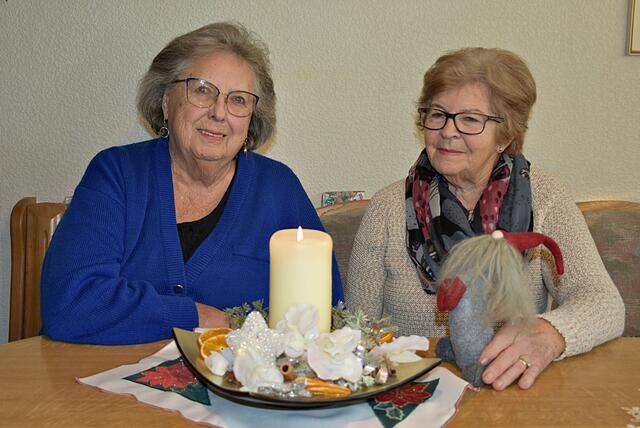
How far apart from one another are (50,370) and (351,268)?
0.96m

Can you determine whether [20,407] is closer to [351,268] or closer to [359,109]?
[351,268]

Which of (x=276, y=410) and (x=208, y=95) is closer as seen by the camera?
(x=276, y=410)

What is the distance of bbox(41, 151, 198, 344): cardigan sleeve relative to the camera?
1413 mm

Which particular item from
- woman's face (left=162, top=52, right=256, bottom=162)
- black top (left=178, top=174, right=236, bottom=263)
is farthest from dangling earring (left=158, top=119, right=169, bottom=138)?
black top (left=178, top=174, right=236, bottom=263)

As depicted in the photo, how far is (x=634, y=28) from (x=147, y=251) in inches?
71.7

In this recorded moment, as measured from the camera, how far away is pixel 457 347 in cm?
114

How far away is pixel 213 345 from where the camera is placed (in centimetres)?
104

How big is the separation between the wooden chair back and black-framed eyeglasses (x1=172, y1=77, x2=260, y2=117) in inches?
29.8

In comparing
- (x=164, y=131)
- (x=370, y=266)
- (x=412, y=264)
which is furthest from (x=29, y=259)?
(x=412, y=264)

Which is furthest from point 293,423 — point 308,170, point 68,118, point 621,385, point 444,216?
point 68,118

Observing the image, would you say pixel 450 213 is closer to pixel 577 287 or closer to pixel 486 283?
pixel 577 287

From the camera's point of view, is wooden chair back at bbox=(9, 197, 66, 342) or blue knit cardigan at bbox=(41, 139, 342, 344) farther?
wooden chair back at bbox=(9, 197, 66, 342)

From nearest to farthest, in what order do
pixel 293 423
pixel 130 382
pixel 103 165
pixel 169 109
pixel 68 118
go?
1. pixel 293 423
2. pixel 130 382
3. pixel 103 165
4. pixel 169 109
5. pixel 68 118

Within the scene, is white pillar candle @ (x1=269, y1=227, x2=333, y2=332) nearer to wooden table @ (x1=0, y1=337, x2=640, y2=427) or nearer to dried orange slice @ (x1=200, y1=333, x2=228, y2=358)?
dried orange slice @ (x1=200, y1=333, x2=228, y2=358)
